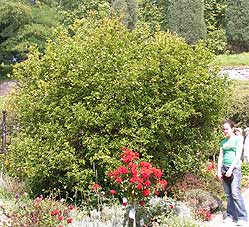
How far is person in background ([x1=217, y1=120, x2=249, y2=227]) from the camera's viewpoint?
633 centimetres

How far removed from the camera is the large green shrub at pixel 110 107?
728cm

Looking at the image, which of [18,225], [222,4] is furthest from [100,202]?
[222,4]

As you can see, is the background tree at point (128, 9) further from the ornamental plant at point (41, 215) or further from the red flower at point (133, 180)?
the red flower at point (133, 180)

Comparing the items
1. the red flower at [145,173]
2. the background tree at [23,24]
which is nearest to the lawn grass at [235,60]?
the background tree at [23,24]

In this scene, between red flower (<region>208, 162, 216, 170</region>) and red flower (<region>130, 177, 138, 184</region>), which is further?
red flower (<region>208, 162, 216, 170</region>)

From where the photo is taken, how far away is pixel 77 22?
860cm

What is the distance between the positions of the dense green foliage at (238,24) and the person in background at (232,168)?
17.2m

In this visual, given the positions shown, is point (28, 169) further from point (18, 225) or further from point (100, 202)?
point (18, 225)

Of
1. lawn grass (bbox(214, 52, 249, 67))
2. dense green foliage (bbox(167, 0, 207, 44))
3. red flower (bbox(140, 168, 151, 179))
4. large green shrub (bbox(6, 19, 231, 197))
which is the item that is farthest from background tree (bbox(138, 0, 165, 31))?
red flower (bbox(140, 168, 151, 179))

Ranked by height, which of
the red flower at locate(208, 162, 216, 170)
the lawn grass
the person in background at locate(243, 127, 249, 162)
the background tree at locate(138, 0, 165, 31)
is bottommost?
the lawn grass

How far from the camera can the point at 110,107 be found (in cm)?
735

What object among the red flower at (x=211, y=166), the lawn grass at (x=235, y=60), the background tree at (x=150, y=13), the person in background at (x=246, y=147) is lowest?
the lawn grass at (x=235, y=60)

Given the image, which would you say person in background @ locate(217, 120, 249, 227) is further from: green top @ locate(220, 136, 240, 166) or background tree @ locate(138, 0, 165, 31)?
background tree @ locate(138, 0, 165, 31)

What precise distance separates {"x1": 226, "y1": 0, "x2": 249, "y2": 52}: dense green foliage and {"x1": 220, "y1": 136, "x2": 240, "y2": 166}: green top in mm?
17209
